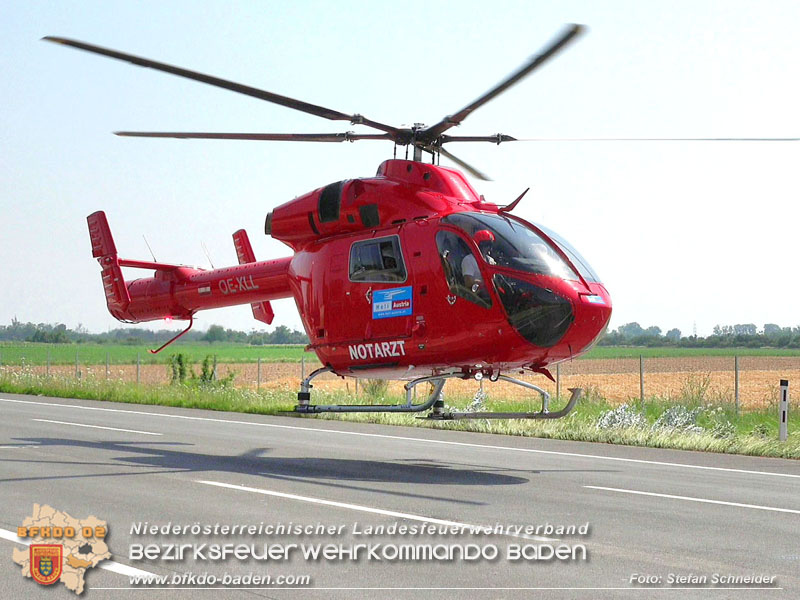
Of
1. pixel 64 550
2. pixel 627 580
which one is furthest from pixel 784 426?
pixel 64 550

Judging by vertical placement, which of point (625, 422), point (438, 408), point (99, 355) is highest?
point (438, 408)

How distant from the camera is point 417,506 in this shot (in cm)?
921

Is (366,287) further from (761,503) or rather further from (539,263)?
(761,503)

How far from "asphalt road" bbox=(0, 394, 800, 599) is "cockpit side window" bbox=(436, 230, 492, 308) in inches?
88.5

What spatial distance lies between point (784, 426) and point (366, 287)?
313 inches

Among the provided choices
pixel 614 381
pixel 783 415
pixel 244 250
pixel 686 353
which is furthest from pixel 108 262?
pixel 686 353

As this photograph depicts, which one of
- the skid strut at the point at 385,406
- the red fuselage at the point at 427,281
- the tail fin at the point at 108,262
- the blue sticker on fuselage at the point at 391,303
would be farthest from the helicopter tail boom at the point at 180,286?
the blue sticker on fuselage at the point at 391,303

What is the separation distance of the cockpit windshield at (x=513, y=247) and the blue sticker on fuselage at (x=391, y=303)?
1.22 meters

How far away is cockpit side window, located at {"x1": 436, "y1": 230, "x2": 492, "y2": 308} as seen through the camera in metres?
11.5

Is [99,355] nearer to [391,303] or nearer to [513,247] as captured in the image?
[391,303]

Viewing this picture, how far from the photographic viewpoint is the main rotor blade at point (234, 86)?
33.7ft

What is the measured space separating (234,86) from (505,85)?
3.20 meters

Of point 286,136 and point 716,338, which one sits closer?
point 286,136

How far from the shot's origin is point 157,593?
6.03 metres
